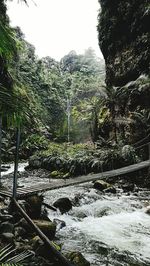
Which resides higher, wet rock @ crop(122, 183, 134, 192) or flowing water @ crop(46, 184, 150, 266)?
wet rock @ crop(122, 183, 134, 192)

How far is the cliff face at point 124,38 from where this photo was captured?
1205 centimetres

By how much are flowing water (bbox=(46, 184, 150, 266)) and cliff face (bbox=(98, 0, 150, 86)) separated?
21.1 ft

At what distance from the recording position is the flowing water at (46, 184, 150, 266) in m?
4.07

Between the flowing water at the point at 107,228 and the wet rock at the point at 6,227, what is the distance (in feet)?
2.91

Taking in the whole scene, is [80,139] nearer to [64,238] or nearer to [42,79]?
[42,79]

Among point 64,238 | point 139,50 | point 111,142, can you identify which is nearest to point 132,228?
point 64,238

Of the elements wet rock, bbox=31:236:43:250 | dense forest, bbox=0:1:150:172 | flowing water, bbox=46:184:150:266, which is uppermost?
dense forest, bbox=0:1:150:172

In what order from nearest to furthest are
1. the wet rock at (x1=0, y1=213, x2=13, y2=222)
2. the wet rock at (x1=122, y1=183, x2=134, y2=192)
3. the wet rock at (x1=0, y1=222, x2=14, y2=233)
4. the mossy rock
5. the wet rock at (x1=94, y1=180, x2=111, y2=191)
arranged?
1. the wet rock at (x1=0, y1=222, x2=14, y2=233)
2. the wet rock at (x1=0, y1=213, x2=13, y2=222)
3. the wet rock at (x1=94, y1=180, x2=111, y2=191)
4. the wet rock at (x1=122, y1=183, x2=134, y2=192)
5. the mossy rock

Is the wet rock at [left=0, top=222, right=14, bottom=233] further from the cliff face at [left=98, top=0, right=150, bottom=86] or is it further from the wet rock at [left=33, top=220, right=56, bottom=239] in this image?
the cliff face at [left=98, top=0, right=150, bottom=86]

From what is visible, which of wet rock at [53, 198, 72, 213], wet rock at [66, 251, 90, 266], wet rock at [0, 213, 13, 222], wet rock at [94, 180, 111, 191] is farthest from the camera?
wet rock at [94, 180, 111, 191]

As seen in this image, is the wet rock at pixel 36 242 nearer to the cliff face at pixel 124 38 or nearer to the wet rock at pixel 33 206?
the wet rock at pixel 33 206

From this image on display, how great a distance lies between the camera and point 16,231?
4.05m

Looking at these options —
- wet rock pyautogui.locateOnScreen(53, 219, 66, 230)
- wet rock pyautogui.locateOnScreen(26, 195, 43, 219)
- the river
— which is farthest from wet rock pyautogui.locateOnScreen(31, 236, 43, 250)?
wet rock pyautogui.locateOnScreen(53, 219, 66, 230)

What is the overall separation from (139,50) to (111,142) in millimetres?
4241
